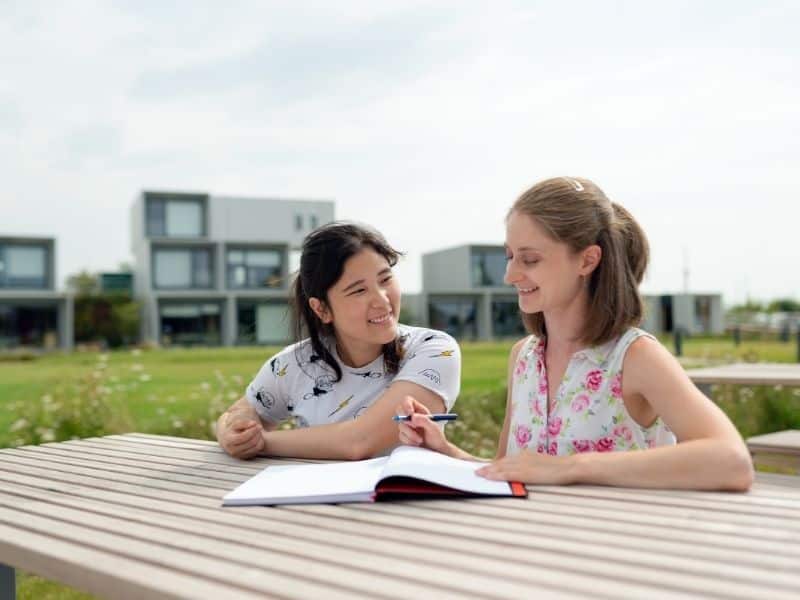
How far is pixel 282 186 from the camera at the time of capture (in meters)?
41.3

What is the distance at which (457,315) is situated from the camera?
139 feet

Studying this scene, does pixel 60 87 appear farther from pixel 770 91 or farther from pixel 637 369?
pixel 637 369

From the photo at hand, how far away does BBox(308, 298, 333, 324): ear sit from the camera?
2.46 m

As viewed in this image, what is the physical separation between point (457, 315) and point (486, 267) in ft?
10.1

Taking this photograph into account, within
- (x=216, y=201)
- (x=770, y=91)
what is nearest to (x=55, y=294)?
(x=216, y=201)

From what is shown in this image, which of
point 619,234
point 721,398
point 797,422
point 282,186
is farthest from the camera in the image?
point 282,186

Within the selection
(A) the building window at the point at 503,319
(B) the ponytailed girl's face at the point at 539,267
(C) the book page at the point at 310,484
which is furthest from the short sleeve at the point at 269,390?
(A) the building window at the point at 503,319

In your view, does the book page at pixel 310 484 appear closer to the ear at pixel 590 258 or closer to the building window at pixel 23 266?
the ear at pixel 590 258

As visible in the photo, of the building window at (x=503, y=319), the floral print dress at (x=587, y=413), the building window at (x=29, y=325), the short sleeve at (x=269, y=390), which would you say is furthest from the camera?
the building window at (x=503, y=319)

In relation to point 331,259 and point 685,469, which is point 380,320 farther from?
point 685,469

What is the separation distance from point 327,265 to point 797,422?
5.10 meters

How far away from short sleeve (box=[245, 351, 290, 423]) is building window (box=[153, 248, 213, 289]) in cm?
3575

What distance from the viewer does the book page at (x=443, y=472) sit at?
1459 mm

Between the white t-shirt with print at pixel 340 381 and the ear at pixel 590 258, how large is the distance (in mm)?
509
